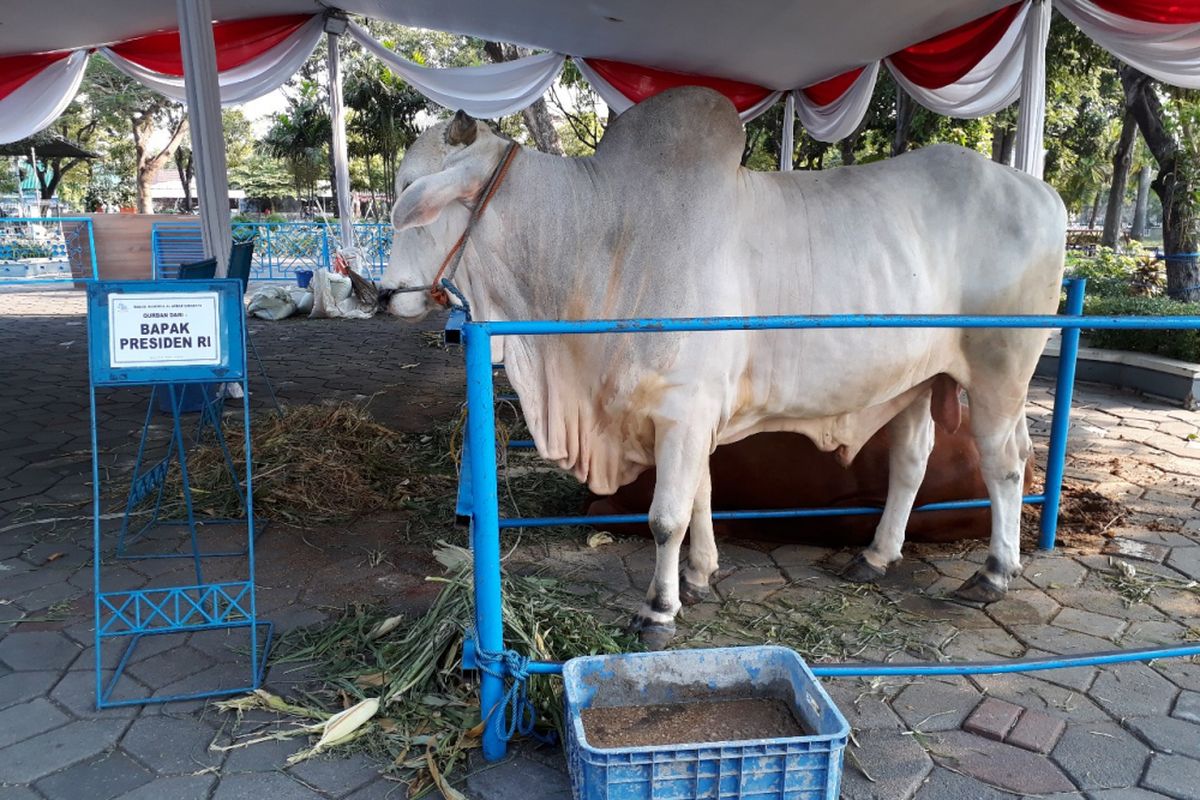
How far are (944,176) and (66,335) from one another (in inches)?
380

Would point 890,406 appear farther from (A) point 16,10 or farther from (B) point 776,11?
(A) point 16,10

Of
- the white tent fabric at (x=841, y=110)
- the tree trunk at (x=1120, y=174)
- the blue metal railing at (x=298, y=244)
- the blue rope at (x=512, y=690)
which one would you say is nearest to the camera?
the blue rope at (x=512, y=690)

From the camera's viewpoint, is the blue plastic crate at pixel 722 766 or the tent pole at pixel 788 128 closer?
the blue plastic crate at pixel 722 766

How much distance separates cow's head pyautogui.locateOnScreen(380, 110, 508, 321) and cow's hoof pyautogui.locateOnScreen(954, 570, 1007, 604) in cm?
232

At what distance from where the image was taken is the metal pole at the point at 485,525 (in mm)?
2070

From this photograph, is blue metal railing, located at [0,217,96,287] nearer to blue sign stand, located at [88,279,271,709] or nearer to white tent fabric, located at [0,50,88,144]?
white tent fabric, located at [0,50,88,144]

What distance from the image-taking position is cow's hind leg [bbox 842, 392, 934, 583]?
11.5 feet

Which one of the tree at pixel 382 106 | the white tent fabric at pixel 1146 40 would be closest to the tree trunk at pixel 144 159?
the tree at pixel 382 106

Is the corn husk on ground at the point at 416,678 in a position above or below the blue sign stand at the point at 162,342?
below

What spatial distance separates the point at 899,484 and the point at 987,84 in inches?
189

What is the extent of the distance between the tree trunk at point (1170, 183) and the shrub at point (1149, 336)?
3.86 feet

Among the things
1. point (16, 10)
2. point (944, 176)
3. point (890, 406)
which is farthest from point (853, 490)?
point (16, 10)

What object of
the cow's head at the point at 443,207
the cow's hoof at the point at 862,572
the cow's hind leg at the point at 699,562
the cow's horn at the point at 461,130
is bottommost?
the cow's hoof at the point at 862,572

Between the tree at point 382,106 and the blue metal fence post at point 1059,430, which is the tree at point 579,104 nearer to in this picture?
the tree at point 382,106
